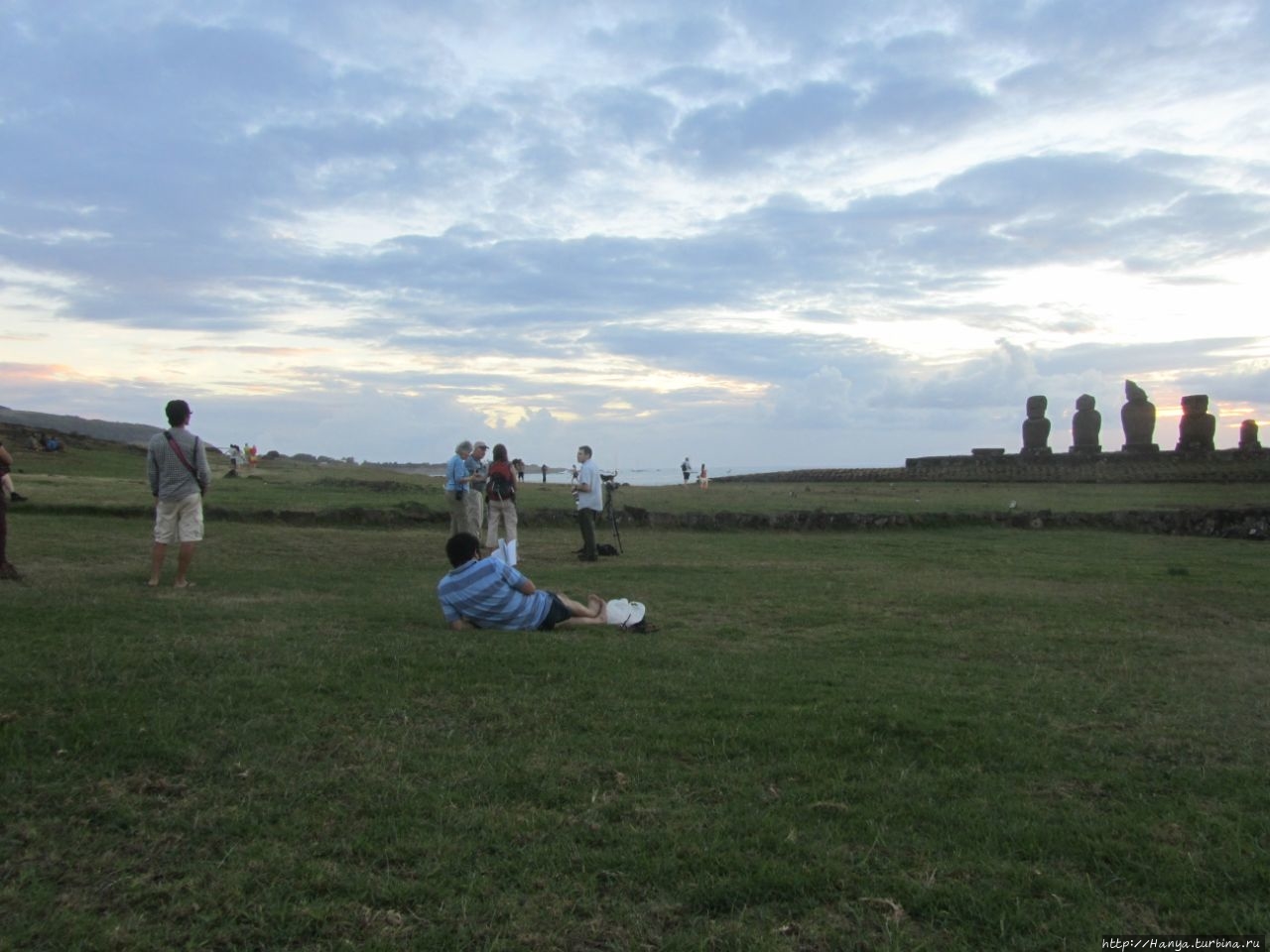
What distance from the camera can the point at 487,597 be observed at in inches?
337

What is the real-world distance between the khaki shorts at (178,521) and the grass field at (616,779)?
0.80 metres

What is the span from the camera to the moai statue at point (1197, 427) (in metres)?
44.9

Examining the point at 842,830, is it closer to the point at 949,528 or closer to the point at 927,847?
the point at 927,847

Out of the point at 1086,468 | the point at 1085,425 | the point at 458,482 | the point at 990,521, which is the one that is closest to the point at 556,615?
the point at 458,482

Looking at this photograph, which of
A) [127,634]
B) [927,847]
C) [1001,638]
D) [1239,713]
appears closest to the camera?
[927,847]

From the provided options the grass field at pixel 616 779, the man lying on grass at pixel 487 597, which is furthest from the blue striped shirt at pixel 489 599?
the grass field at pixel 616 779

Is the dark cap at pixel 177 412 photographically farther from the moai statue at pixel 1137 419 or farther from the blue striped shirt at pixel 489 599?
the moai statue at pixel 1137 419

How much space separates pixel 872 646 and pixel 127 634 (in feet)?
21.3

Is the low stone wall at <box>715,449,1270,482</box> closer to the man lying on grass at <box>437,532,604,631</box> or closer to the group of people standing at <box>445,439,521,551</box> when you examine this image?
the group of people standing at <box>445,439,521,551</box>

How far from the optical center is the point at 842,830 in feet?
14.0

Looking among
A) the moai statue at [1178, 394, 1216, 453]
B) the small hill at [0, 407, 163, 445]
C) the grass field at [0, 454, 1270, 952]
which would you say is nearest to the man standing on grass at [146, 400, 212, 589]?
the grass field at [0, 454, 1270, 952]

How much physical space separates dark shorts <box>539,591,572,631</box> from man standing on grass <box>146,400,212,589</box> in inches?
171

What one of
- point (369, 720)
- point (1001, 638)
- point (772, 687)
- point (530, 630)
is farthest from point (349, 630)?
point (1001, 638)

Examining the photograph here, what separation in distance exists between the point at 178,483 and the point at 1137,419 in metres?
49.0
